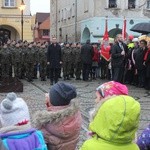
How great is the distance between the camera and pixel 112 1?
40.1 meters

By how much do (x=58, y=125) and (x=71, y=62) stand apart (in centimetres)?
1691

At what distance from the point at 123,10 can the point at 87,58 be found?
66.7 ft

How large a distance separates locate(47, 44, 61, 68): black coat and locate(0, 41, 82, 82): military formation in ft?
4.72

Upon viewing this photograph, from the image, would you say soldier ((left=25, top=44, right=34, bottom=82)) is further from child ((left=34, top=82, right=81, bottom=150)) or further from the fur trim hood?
the fur trim hood

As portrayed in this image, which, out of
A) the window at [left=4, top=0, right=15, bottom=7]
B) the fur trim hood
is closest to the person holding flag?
the fur trim hood

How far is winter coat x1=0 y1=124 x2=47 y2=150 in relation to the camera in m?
3.96

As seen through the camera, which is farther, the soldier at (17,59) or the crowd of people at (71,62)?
the soldier at (17,59)

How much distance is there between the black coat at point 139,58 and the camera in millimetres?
17750

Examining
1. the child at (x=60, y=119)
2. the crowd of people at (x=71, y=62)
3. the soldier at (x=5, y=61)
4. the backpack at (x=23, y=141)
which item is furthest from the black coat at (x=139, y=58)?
the backpack at (x=23, y=141)

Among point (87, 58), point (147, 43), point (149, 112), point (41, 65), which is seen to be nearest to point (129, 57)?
point (147, 43)

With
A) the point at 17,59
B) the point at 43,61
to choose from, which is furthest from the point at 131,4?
the point at 17,59

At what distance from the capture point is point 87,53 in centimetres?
2075

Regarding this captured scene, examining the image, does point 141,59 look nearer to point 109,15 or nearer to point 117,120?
point 117,120

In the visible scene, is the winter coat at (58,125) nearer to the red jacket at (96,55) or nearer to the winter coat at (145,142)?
the winter coat at (145,142)
